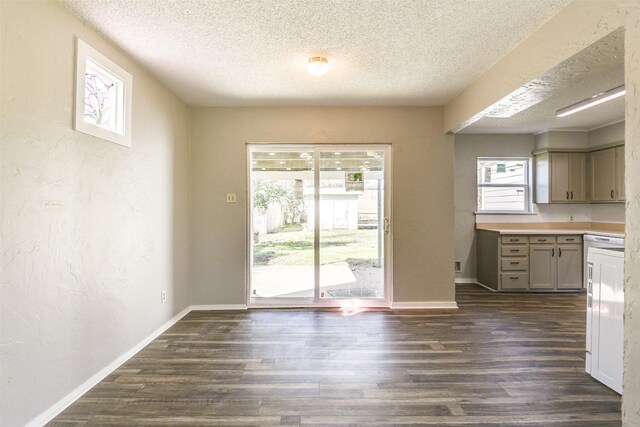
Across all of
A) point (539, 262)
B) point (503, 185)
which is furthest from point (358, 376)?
point (503, 185)

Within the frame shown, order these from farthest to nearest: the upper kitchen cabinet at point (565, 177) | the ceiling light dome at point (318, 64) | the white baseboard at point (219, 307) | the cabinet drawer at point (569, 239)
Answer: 1. the upper kitchen cabinet at point (565, 177)
2. the cabinet drawer at point (569, 239)
3. the white baseboard at point (219, 307)
4. the ceiling light dome at point (318, 64)

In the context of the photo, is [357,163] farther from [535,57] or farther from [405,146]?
[535,57]

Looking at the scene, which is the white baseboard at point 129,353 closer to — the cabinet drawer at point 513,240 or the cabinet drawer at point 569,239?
the cabinet drawer at point 513,240

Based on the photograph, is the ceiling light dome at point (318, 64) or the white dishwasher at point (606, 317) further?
the ceiling light dome at point (318, 64)

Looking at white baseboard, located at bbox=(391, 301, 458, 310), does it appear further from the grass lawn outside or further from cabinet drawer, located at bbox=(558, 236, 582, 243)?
cabinet drawer, located at bbox=(558, 236, 582, 243)

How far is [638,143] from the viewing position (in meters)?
1.47

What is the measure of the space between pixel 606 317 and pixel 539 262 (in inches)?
110

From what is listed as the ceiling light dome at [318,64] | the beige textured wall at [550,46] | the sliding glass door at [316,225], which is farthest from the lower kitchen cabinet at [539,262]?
the ceiling light dome at [318,64]

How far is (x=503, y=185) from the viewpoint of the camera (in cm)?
539

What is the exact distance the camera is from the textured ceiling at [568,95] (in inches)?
79.5

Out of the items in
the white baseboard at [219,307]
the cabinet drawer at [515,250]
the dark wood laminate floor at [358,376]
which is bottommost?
the dark wood laminate floor at [358,376]

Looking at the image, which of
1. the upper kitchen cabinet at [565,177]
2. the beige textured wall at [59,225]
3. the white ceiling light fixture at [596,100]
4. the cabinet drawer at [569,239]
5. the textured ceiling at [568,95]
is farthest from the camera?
the upper kitchen cabinet at [565,177]

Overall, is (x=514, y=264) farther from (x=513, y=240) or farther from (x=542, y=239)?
(x=542, y=239)

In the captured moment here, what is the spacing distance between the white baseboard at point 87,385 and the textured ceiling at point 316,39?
2.57 meters
